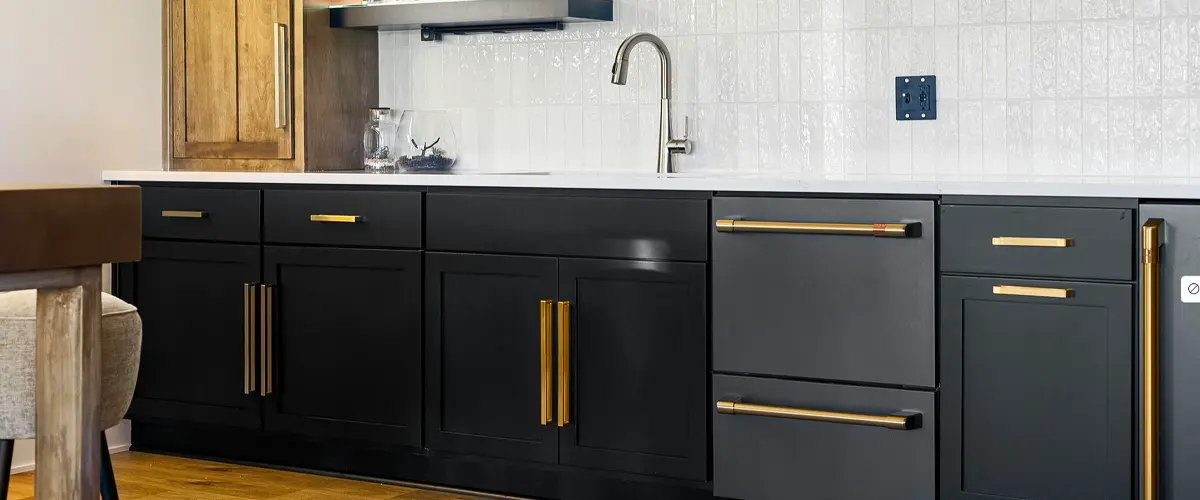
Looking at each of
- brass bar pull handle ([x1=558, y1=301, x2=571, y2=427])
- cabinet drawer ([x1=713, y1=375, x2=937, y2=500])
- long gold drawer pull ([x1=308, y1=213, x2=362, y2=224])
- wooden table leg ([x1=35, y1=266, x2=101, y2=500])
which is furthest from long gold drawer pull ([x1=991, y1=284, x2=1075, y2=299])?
wooden table leg ([x1=35, y1=266, x2=101, y2=500])

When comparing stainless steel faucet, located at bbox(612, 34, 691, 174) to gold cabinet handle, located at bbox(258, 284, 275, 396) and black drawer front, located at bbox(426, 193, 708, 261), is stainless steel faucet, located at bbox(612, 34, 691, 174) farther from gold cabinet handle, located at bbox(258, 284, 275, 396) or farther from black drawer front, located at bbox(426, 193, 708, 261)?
gold cabinet handle, located at bbox(258, 284, 275, 396)

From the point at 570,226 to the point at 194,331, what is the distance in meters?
1.17

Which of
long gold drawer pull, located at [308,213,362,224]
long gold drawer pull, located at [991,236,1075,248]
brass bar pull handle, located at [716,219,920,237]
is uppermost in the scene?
long gold drawer pull, located at [308,213,362,224]

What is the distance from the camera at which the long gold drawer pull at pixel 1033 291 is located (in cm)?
246

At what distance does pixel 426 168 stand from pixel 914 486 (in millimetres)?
1672

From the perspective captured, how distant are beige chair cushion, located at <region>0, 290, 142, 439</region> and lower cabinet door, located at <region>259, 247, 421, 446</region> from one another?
5.29ft

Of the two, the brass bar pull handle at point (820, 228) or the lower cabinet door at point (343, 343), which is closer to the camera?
the brass bar pull handle at point (820, 228)

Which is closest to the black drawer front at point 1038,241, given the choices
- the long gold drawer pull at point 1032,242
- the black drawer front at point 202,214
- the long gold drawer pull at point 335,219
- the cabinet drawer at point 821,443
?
the long gold drawer pull at point 1032,242

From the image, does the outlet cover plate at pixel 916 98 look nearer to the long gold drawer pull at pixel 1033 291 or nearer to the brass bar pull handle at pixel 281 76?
the long gold drawer pull at pixel 1033 291

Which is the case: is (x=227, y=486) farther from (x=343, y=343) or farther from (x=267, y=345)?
(x=343, y=343)

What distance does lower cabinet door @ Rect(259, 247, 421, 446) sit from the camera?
3.19m

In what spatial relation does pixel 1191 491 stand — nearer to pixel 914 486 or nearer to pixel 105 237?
pixel 914 486

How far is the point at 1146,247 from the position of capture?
235 cm

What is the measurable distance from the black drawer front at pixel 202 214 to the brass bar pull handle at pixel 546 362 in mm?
871
